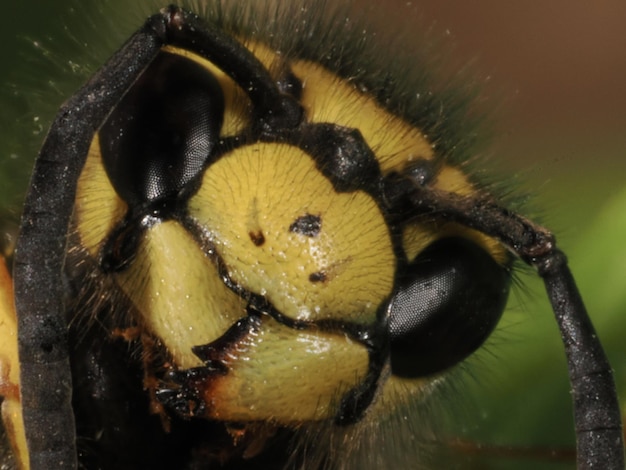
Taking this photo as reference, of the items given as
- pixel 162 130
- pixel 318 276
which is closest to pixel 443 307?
pixel 318 276

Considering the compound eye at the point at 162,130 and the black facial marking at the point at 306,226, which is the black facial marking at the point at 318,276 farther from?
the compound eye at the point at 162,130

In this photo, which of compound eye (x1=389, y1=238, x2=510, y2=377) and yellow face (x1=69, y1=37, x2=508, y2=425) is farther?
compound eye (x1=389, y1=238, x2=510, y2=377)

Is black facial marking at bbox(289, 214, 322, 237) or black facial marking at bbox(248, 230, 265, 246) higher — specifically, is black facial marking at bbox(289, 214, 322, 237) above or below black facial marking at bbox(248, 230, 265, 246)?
above

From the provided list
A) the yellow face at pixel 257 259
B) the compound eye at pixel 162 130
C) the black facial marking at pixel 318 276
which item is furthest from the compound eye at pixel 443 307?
the compound eye at pixel 162 130

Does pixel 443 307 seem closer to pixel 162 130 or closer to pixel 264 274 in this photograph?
pixel 264 274

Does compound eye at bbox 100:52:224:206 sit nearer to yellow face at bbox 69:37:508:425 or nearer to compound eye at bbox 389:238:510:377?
yellow face at bbox 69:37:508:425

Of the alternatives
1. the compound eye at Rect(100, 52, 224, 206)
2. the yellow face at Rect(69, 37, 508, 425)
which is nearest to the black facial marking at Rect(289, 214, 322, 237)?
the yellow face at Rect(69, 37, 508, 425)

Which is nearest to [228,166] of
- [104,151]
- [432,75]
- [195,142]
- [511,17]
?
[195,142]
